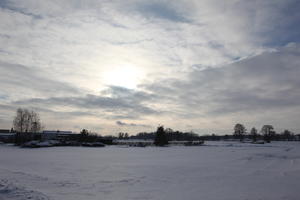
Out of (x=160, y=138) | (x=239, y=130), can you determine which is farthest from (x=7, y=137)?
(x=239, y=130)

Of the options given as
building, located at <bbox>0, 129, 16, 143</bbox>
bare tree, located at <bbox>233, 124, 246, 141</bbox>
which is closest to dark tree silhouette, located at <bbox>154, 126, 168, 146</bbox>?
building, located at <bbox>0, 129, 16, 143</bbox>

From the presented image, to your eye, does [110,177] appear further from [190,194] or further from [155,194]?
[190,194]

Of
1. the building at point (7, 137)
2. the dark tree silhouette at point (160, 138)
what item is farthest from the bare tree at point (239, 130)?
the building at point (7, 137)

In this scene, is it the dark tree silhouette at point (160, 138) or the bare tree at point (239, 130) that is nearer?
the dark tree silhouette at point (160, 138)

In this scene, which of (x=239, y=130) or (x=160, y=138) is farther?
(x=239, y=130)

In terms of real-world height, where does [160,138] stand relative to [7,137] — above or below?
above

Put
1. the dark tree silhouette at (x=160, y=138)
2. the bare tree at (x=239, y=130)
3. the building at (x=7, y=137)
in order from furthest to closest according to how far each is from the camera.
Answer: the bare tree at (x=239, y=130)
the building at (x=7, y=137)
the dark tree silhouette at (x=160, y=138)

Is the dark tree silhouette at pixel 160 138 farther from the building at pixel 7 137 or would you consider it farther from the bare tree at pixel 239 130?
the bare tree at pixel 239 130

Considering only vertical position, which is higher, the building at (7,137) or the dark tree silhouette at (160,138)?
the dark tree silhouette at (160,138)

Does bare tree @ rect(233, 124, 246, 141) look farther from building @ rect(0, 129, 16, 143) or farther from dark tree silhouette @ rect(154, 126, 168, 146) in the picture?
building @ rect(0, 129, 16, 143)

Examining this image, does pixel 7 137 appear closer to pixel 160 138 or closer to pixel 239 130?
pixel 160 138

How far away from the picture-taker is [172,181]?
529 inches

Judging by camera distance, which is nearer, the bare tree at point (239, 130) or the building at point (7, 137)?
the building at point (7, 137)

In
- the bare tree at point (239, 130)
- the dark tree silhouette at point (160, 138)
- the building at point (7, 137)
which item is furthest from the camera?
the bare tree at point (239, 130)
